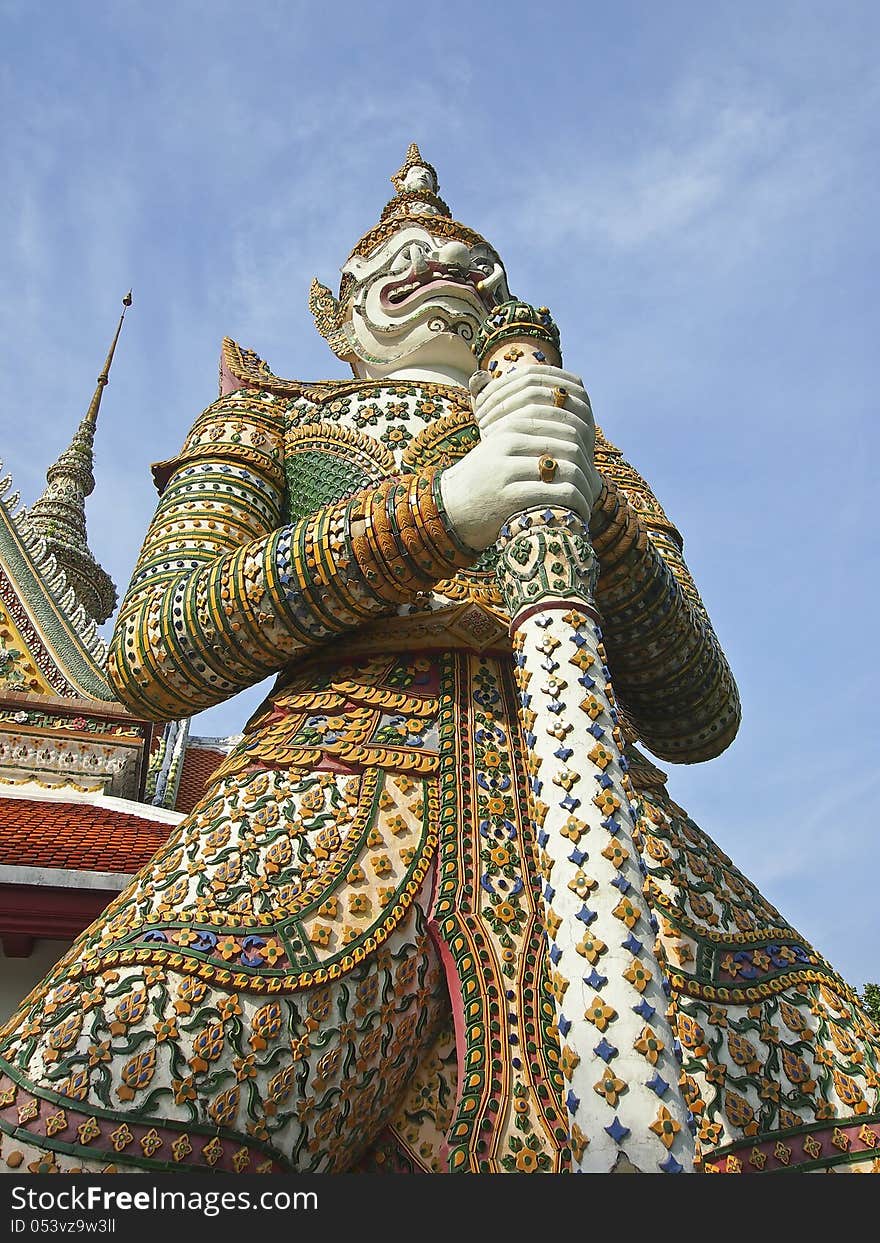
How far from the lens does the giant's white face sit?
416cm

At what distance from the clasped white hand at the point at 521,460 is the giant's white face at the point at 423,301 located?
136 centimetres

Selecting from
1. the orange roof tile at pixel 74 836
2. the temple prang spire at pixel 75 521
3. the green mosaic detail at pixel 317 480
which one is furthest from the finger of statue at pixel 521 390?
the temple prang spire at pixel 75 521

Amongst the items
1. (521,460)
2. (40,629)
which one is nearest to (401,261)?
(521,460)

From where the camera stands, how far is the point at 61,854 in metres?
3.87

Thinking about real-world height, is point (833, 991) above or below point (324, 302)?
below

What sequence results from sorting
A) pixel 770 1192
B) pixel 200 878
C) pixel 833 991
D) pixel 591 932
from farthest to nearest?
pixel 833 991, pixel 200 878, pixel 591 932, pixel 770 1192

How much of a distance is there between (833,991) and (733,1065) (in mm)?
466

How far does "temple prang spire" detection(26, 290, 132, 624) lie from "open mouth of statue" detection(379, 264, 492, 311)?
1105 cm

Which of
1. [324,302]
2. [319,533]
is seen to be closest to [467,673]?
[319,533]

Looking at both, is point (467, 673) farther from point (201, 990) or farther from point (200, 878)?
point (201, 990)

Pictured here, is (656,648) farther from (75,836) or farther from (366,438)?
(75,836)

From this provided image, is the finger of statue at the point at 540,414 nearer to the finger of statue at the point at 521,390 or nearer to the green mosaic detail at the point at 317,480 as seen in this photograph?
the finger of statue at the point at 521,390

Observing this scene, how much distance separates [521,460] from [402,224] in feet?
8.16

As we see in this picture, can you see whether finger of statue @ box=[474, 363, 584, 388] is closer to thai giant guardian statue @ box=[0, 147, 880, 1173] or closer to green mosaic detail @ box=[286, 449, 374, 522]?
thai giant guardian statue @ box=[0, 147, 880, 1173]
